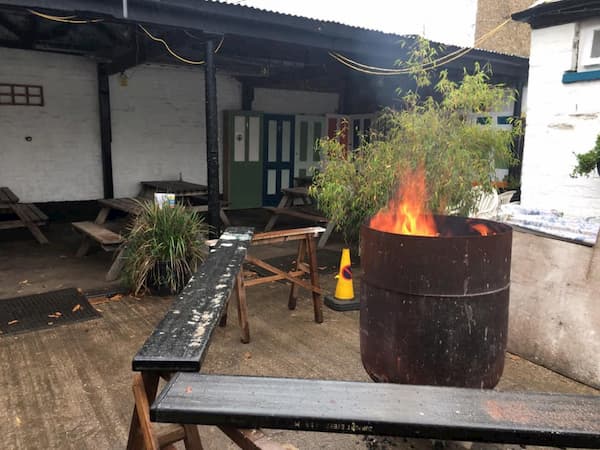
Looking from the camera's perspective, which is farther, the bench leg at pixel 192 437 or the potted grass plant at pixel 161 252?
the potted grass plant at pixel 161 252

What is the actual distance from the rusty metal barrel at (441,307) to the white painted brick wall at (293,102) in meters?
9.48

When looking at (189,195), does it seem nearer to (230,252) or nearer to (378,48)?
(378,48)

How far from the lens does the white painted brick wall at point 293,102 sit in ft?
37.3

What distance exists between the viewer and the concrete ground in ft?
9.18

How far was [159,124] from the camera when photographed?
10133mm

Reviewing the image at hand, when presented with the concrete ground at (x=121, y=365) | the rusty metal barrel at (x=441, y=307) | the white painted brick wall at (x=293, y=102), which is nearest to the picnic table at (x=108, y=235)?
the concrete ground at (x=121, y=365)

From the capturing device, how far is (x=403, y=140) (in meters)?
4.91

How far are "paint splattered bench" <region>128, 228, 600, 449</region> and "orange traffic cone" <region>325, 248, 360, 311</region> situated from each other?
3187 mm

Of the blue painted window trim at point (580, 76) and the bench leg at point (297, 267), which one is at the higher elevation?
the blue painted window trim at point (580, 76)

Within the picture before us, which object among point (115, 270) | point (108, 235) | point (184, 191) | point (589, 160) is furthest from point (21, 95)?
point (589, 160)

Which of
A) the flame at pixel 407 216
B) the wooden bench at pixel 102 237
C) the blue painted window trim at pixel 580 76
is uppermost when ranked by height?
the blue painted window trim at pixel 580 76

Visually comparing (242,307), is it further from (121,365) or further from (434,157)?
(434,157)

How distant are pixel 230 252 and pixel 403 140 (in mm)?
2394

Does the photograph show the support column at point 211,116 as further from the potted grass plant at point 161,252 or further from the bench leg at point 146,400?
the bench leg at point 146,400
